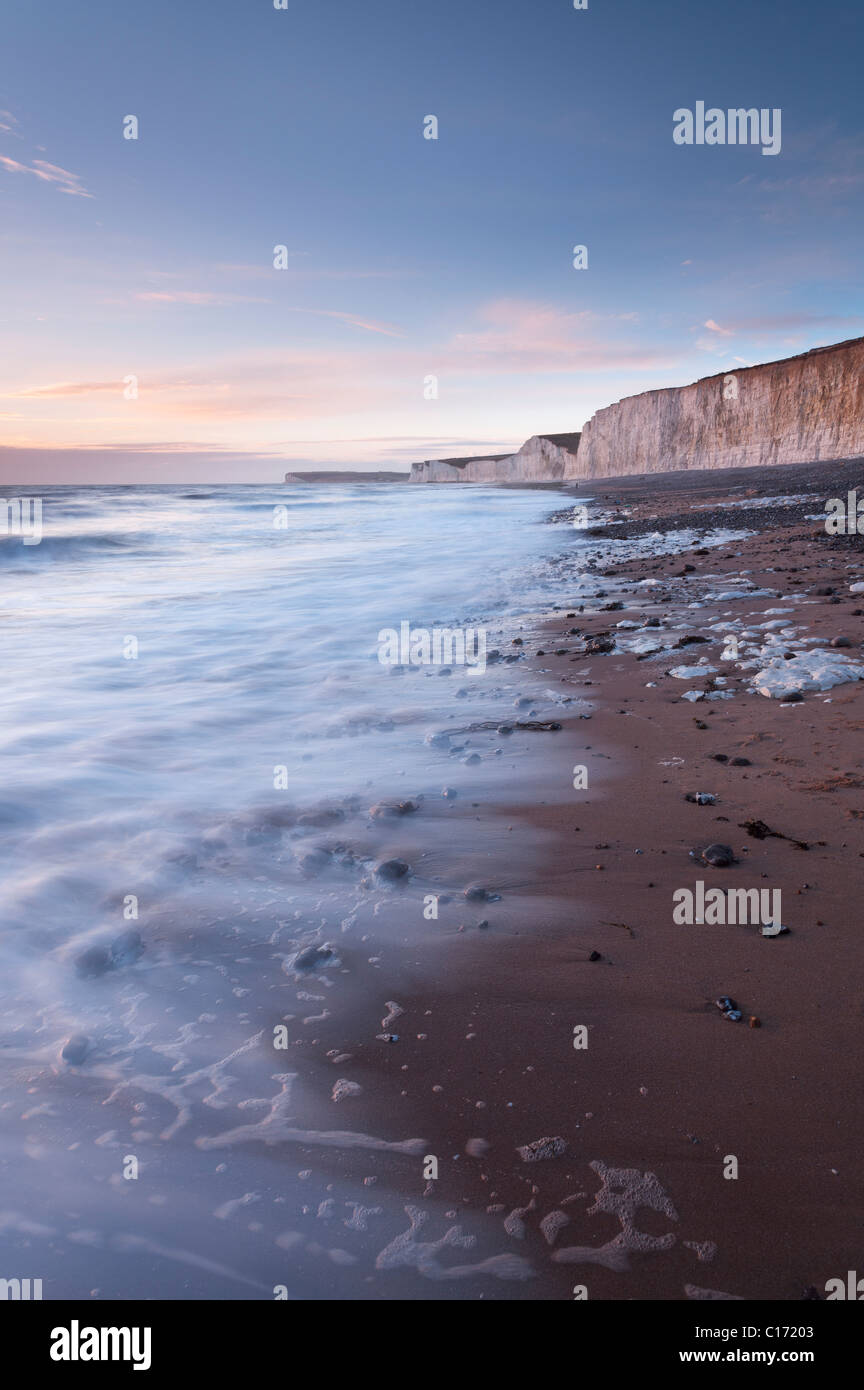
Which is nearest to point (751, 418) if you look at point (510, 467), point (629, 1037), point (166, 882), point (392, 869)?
point (392, 869)

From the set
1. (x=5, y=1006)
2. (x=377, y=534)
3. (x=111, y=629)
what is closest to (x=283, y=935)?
(x=5, y=1006)

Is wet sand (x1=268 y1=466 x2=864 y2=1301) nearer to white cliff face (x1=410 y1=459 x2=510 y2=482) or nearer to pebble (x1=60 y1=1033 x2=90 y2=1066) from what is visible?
pebble (x1=60 y1=1033 x2=90 y2=1066)

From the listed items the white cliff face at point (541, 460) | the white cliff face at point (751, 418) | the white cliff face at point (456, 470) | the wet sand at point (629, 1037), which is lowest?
the wet sand at point (629, 1037)

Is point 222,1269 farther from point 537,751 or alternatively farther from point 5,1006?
point 537,751

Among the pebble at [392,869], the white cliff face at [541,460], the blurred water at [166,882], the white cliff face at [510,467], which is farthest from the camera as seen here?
→ the white cliff face at [510,467]

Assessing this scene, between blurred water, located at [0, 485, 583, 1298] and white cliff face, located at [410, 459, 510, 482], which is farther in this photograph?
white cliff face, located at [410, 459, 510, 482]

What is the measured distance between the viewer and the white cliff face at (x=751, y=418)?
3831 centimetres

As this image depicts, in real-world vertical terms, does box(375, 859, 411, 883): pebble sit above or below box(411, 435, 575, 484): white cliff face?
below

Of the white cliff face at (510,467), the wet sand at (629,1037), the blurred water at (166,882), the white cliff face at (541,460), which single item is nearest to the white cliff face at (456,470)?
the white cliff face at (510,467)

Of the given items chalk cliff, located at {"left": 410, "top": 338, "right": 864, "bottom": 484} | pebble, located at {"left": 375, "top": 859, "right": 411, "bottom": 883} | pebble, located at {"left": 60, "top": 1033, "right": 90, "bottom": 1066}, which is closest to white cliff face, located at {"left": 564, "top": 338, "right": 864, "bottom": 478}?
chalk cliff, located at {"left": 410, "top": 338, "right": 864, "bottom": 484}

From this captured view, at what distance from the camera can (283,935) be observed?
3.14 meters

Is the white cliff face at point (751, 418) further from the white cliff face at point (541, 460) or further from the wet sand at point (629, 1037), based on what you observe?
the wet sand at point (629, 1037)

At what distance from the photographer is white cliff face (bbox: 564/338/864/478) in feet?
126

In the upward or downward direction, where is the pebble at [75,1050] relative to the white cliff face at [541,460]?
downward
